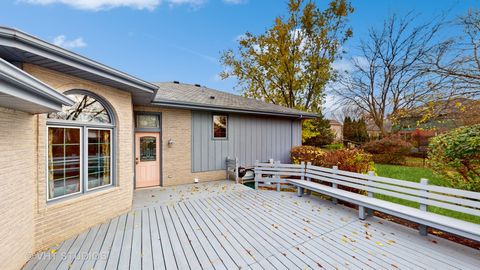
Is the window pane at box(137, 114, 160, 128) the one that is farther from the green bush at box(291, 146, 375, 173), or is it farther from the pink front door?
the green bush at box(291, 146, 375, 173)

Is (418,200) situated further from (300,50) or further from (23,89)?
(300,50)

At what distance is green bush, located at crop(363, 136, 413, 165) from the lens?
43.0 ft

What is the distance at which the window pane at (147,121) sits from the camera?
23.4 feet

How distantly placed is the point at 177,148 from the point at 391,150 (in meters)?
14.1

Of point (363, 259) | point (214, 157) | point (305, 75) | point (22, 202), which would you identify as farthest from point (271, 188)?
point (305, 75)

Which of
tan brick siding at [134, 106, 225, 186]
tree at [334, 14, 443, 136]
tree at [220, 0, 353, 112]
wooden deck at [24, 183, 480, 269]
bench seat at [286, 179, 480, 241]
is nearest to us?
wooden deck at [24, 183, 480, 269]

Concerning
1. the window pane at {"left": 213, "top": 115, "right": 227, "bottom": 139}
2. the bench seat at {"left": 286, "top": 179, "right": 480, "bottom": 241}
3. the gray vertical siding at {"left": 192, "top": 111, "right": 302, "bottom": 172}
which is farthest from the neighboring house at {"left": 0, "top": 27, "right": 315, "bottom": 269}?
the bench seat at {"left": 286, "top": 179, "right": 480, "bottom": 241}

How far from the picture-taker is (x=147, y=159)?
7.29m

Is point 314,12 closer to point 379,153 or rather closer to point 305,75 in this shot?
point 305,75

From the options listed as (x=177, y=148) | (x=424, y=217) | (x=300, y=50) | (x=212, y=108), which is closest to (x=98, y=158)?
(x=177, y=148)

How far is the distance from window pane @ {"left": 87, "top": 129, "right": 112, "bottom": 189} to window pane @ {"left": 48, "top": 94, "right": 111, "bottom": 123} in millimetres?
289

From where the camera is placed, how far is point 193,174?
808 cm

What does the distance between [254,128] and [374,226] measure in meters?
6.26

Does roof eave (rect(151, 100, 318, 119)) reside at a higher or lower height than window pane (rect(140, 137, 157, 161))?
higher
